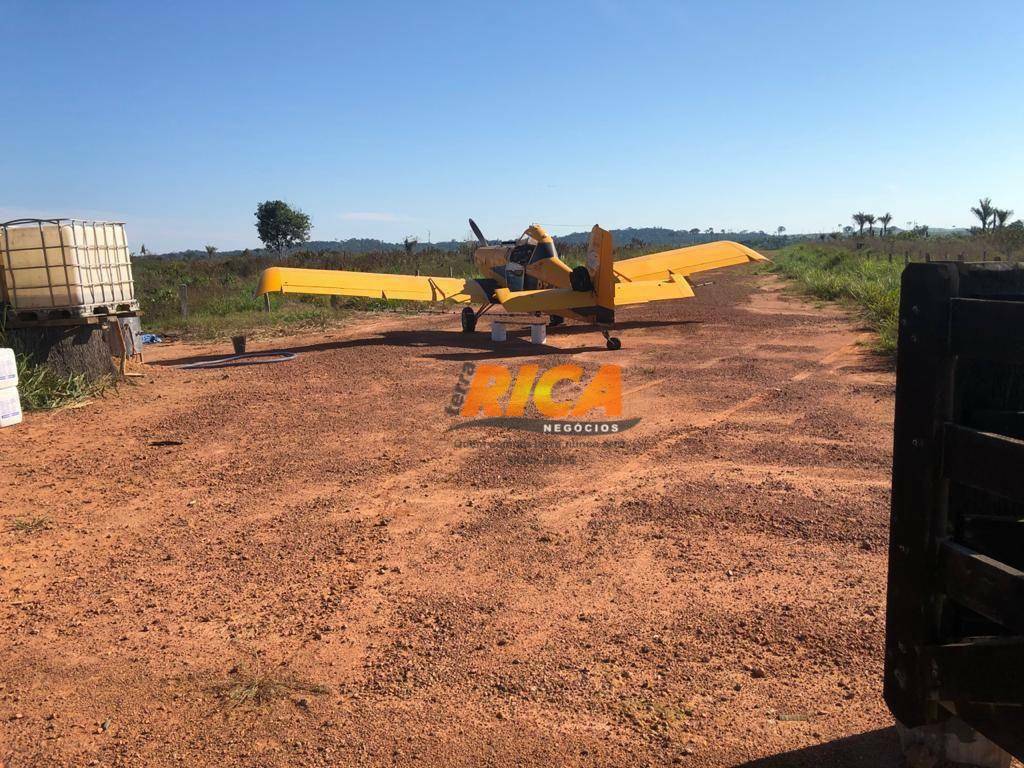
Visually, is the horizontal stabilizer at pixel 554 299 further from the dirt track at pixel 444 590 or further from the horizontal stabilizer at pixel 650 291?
the dirt track at pixel 444 590

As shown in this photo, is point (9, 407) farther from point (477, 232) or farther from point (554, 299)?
point (477, 232)

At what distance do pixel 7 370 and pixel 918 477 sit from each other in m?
8.54

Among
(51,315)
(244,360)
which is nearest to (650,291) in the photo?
(244,360)

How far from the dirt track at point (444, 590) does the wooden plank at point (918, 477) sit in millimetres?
851

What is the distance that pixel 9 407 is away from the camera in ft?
25.3

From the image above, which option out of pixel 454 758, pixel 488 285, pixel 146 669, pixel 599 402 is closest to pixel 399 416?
pixel 599 402

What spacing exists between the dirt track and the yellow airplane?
231 inches

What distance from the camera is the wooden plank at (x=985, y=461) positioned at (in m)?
1.57

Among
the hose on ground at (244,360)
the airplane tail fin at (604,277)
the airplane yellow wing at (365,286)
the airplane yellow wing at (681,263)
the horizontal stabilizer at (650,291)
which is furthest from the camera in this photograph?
the airplane yellow wing at (681,263)

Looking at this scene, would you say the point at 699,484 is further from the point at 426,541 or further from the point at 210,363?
the point at 210,363

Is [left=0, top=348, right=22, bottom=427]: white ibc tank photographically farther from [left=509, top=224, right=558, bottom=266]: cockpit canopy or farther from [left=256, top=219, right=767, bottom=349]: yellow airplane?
[left=509, top=224, right=558, bottom=266]: cockpit canopy

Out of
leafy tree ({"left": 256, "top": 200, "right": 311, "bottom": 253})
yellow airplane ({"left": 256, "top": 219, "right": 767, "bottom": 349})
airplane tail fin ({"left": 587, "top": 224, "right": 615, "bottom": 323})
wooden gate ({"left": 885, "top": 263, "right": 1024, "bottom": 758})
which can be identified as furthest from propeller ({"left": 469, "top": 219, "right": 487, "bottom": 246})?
leafy tree ({"left": 256, "top": 200, "right": 311, "bottom": 253})

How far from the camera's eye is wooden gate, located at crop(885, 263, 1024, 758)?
1646 mm

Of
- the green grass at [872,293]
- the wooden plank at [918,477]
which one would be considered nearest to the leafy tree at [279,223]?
the green grass at [872,293]
